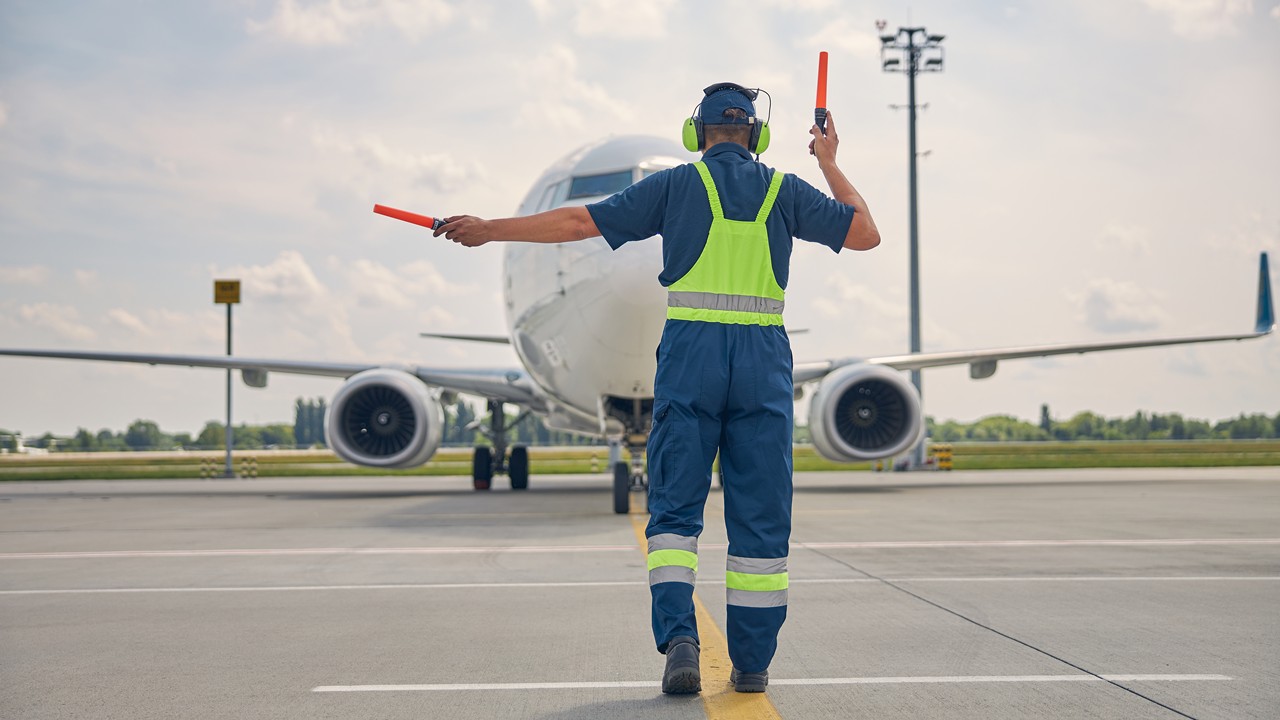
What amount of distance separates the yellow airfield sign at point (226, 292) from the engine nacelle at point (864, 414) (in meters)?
20.6

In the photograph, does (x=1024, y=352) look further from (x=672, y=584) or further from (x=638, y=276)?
(x=672, y=584)

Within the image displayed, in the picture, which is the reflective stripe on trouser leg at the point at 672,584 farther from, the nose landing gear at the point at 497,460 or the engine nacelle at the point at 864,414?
the nose landing gear at the point at 497,460

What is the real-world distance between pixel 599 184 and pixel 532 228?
7936mm

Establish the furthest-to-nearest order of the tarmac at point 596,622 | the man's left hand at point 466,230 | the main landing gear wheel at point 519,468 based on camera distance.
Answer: the main landing gear wheel at point 519,468
the man's left hand at point 466,230
the tarmac at point 596,622

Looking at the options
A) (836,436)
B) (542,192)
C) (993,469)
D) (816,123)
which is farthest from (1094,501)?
(993,469)

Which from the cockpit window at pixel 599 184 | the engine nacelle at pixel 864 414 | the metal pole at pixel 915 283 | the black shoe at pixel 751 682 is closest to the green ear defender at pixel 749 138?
the black shoe at pixel 751 682

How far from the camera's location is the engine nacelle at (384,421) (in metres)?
14.8

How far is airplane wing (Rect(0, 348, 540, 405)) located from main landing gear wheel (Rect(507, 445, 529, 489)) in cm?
202

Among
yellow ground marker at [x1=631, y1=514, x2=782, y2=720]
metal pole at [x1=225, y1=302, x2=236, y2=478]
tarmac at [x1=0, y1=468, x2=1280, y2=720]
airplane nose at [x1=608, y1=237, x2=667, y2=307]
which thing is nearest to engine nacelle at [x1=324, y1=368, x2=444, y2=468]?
tarmac at [x1=0, y1=468, x2=1280, y2=720]

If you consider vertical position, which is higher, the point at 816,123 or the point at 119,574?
the point at 816,123

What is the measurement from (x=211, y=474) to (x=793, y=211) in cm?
2833

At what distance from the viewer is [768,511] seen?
365 centimetres

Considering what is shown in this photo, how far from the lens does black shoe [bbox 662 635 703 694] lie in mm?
3451

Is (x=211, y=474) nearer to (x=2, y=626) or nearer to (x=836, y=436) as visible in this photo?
(x=836, y=436)
